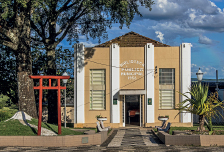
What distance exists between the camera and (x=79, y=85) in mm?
24031

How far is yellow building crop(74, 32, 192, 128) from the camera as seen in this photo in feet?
78.7

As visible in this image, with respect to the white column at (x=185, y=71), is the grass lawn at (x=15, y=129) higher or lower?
lower

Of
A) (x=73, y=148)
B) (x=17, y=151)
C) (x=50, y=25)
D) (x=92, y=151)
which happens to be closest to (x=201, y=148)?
(x=92, y=151)

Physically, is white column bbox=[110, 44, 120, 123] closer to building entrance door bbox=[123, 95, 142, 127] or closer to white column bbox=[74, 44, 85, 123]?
building entrance door bbox=[123, 95, 142, 127]

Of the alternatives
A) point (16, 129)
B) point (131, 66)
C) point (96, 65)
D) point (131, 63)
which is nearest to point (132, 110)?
point (131, 66)

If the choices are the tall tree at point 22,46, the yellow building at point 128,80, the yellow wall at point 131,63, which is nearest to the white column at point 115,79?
the yellow building at point 128,80

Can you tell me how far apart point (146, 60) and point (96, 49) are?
395 centimetres

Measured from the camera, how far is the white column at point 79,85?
2395cm

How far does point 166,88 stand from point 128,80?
302cm

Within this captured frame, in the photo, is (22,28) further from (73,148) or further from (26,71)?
(73,148)

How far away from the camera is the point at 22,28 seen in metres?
20.7

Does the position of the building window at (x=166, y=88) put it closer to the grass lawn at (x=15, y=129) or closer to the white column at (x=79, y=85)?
the white column at (x=79, y=85)

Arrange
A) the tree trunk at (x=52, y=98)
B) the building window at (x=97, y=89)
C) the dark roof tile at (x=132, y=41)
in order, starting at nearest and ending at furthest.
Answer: the building window at (x=97, y=89)
the tree trunk at (x=52, y=98)
the dark roof tile at (x=132, y=41)

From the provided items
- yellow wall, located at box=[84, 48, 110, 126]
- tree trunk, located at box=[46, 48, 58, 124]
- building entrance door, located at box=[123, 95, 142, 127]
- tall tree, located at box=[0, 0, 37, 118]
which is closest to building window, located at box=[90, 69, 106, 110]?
yellow wall, located at box=[84, 48, 110, 126]
